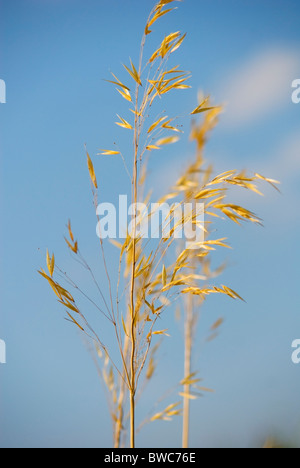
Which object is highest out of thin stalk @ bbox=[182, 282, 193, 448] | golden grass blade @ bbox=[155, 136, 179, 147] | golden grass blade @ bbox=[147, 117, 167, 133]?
golden grass blade @ bbox=[147, 117, 167, 133]

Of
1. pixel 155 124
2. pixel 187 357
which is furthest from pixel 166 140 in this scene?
pixel 187 357

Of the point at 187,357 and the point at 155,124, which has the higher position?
the point at 155,124

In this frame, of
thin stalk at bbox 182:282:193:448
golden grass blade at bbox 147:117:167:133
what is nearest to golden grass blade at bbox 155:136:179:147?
golden grass blade at bbox 147:117:167:133

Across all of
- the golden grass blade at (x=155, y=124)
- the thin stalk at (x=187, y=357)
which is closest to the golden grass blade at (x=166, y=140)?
the golden grass blade at (x=155, y=124)

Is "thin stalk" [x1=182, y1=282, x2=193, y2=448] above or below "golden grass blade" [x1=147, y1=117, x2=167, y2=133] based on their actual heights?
below

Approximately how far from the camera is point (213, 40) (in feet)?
6.32

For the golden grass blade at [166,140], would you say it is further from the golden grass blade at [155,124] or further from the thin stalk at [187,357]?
the thin stalk at [187,357]

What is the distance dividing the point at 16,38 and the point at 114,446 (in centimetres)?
169

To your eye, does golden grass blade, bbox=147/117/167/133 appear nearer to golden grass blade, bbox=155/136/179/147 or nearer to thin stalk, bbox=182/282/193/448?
golden grass blade, bbox=155/136/179/147

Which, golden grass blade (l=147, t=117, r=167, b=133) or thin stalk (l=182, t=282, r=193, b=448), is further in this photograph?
thin stalk (l=182, t=282, r=193, b=448)

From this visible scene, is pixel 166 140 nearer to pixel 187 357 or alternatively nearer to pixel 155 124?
pixel 155 124
